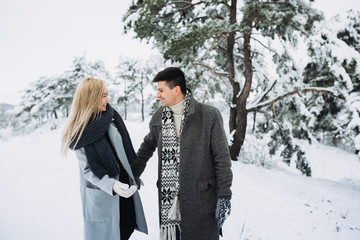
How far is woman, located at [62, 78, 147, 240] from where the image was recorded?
5.61 ft

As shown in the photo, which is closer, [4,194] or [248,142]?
[4,194]

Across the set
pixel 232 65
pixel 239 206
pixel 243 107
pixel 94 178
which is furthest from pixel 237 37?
pixel 94 178

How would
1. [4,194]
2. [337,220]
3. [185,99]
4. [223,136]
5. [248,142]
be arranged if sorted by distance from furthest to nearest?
1. [248,142]
2. [4,194]
3. [337,220]
4. [185,99]
5. [223,136]

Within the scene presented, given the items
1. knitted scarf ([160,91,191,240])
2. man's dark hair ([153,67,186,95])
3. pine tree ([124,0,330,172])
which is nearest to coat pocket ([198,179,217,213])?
knitted scarf ([160,91,191,240])

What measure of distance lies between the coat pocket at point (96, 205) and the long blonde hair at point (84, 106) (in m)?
0.46

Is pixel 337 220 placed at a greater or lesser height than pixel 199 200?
lesser

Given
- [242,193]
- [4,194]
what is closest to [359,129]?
[242,193]

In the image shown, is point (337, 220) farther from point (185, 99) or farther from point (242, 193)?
point (185, 99)

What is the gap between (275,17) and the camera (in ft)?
16.8

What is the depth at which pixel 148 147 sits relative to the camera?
7.90 ft

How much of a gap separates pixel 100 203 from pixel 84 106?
0.94 meters

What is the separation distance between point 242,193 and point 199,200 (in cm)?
297

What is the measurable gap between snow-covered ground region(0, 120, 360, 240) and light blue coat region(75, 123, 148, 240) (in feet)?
4.09

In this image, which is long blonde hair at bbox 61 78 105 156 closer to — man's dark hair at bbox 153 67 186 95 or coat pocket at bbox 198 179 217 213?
man's dark hair at bbox 153 67 186 95
